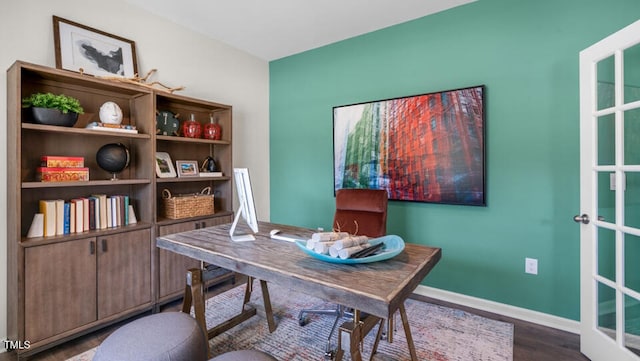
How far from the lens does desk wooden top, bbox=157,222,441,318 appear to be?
1.07 meters

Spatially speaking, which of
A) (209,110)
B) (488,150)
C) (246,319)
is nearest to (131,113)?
(209,110)

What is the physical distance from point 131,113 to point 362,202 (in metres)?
2.12

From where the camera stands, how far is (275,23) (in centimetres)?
293

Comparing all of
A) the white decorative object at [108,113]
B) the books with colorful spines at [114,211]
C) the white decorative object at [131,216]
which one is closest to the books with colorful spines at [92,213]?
the books with colorful spines at [114,211]

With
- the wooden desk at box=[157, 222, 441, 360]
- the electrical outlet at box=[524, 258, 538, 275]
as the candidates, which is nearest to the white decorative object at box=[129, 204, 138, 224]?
the wooden desk at box=[157, 222, 441, 360]

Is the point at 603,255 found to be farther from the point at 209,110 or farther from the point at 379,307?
the point at 209,110

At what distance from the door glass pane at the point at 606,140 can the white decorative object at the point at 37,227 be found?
3548 mm

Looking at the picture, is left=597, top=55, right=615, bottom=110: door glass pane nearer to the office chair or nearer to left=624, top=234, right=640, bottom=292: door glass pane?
left=624, top=234, right=640, bottom=292: door glass pane

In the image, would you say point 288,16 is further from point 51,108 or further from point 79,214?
point 79,214

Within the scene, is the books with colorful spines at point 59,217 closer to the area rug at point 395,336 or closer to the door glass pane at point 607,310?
the area rug at point 395,336

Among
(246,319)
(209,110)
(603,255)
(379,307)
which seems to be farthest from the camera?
(209,110)

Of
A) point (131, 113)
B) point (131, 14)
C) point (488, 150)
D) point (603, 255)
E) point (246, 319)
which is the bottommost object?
point (246, 319)

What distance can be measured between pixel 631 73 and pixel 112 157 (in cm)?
341

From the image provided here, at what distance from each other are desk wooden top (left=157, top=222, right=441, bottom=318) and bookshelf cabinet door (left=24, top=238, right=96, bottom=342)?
0.71 metres
